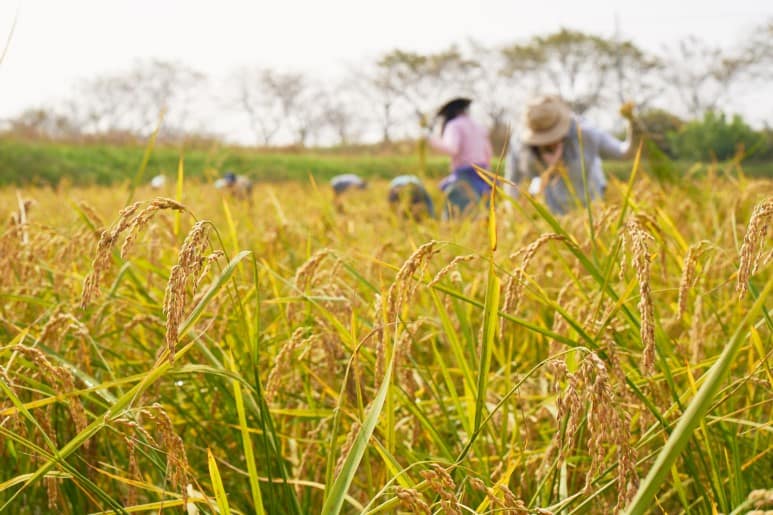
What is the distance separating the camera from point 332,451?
2.76ft

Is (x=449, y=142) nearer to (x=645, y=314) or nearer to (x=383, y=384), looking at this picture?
(x=383, y=384)

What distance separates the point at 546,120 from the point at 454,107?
79.6 inches

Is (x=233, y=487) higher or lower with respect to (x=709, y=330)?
lower

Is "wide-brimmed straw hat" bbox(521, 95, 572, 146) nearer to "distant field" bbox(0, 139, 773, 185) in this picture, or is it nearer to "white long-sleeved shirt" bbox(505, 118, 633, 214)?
"white long-sleeved shirt" bbox(505, 118, 633, 214)

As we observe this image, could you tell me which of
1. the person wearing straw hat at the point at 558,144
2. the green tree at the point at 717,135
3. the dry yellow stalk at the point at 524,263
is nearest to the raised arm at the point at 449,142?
the person wearing straw hat at the point at 558,144

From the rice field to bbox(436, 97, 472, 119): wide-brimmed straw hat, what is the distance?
5.57 meters

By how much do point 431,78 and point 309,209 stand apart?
51.9 metres

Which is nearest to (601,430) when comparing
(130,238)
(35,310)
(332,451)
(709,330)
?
(332,451)

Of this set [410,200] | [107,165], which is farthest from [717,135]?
[410,200]

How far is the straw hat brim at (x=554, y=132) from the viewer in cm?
600

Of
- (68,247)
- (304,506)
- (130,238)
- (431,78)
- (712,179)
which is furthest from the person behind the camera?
(431,78)

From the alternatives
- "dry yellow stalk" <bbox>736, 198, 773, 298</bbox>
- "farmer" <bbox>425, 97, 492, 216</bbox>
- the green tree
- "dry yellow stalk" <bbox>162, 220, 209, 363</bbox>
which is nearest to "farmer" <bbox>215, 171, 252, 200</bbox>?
"farmer" <bbox>425, 97, 492, 216</bbox>

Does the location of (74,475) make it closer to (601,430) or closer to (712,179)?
(601,430)

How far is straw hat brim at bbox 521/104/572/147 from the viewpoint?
6.00 meters
